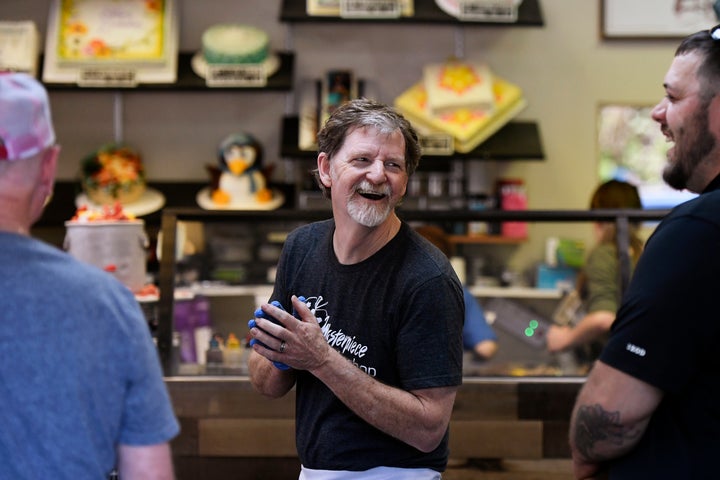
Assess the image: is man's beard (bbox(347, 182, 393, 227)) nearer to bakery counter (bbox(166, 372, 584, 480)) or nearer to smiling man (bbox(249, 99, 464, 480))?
smiling man (bbox(249, 99, 464, 480))

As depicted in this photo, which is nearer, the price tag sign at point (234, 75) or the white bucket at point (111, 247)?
the white bucket at point (111, 247)

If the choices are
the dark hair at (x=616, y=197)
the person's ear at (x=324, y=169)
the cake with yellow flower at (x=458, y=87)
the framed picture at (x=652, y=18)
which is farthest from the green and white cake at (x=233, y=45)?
the person's ear at (x=324, y=169)

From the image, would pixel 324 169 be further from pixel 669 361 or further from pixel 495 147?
pixel 495 147

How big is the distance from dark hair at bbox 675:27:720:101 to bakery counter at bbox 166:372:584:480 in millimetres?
1596

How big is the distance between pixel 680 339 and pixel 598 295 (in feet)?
5.58

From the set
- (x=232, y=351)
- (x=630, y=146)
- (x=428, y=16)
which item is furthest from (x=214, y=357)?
(x=630, y=146)

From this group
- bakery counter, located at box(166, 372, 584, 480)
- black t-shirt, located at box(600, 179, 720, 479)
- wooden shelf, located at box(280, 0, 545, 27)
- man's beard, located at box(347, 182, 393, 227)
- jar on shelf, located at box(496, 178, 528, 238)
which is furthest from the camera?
jar on shelf, located at box(496, 178, 528, 238)

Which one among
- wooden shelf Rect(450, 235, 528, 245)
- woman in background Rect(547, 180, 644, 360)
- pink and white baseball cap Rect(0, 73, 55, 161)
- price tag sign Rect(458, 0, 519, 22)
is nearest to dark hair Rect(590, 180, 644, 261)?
wooden shelf Rect(450, 235, 528, 245)

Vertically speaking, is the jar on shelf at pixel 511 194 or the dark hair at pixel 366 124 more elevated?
the dark hair at pixel 366 124

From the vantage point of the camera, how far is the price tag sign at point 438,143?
488cm

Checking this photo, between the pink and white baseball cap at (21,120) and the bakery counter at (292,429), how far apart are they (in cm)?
178

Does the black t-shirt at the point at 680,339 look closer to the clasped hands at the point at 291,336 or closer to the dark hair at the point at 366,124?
the clasped hands at the point at 291,336

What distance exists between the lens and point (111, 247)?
10.0ft

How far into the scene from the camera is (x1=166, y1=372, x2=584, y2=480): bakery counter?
2949 millimetres
